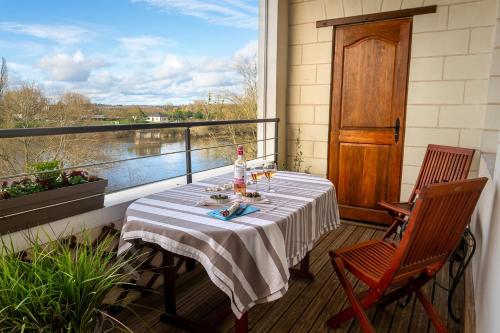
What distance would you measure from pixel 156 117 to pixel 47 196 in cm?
110

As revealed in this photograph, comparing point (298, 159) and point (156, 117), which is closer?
point (156, 117)

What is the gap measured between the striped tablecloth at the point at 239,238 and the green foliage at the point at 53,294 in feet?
1.20

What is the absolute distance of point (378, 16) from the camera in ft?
11.1

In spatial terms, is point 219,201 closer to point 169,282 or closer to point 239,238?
point 239,238

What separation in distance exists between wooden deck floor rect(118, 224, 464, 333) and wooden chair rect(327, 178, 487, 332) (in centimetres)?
13

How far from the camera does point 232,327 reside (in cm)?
194

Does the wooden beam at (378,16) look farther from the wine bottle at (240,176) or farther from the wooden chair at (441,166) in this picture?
the wine bottle at (240,176)

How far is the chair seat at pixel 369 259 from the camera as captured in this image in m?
1.72

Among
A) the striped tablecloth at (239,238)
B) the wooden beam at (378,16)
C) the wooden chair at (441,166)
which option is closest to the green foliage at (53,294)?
the striped tablecloth at (239,238)

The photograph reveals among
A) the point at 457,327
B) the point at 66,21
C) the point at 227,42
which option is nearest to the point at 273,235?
the point at 457,327

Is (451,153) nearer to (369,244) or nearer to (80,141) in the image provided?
(369,244)

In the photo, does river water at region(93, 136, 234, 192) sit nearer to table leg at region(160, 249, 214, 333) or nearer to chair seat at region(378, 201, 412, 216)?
table leg at region(160, 249, 214, 333)

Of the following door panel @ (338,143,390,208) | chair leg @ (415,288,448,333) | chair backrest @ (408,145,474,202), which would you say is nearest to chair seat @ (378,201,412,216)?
chair backrest @ (408,145,474,202)

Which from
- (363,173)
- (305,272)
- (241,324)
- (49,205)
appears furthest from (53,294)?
(363,173)
